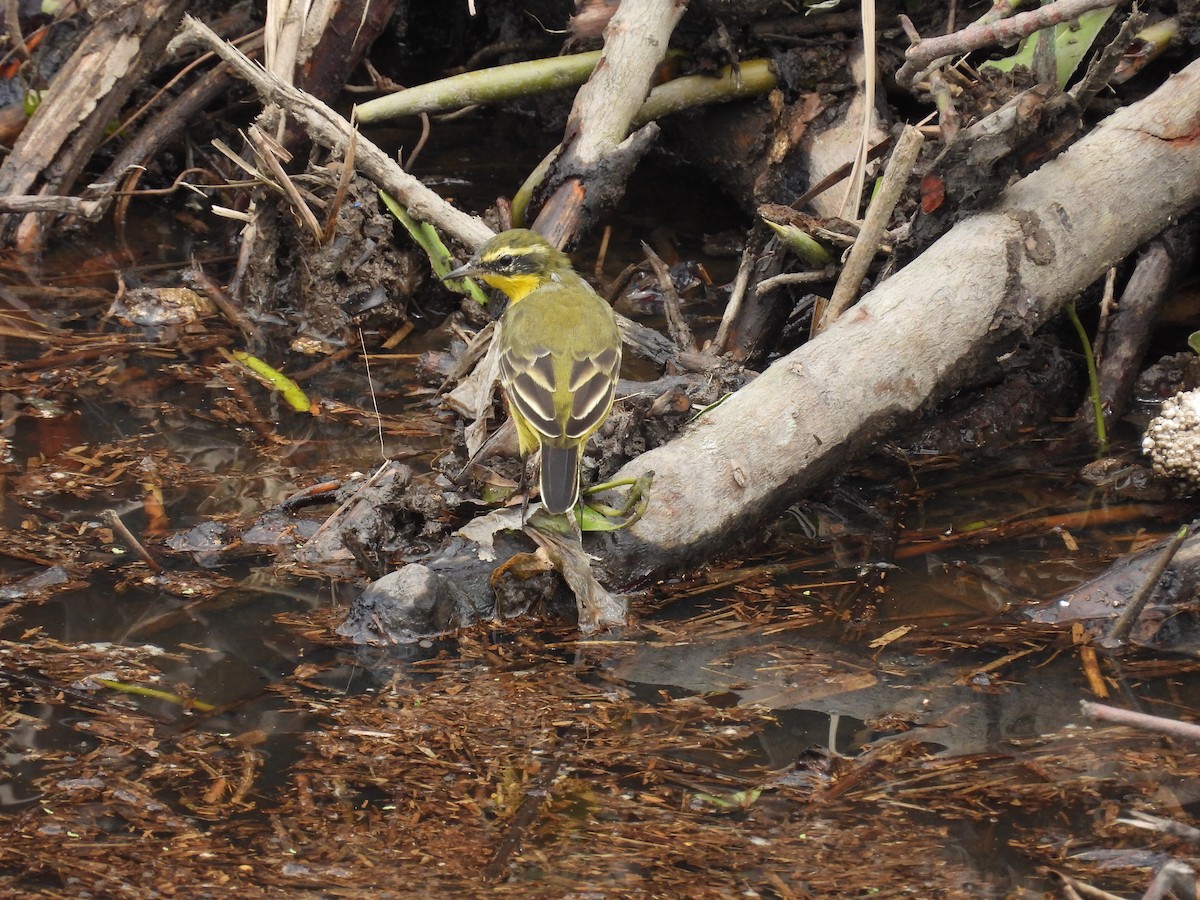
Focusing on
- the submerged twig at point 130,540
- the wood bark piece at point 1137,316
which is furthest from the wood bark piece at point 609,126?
the submerged twig at point 130,540

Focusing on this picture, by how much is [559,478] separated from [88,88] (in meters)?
4.58

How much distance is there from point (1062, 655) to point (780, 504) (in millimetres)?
1165

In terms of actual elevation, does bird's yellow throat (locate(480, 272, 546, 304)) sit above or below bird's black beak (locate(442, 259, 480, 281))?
below

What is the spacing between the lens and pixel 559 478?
14.5 ft

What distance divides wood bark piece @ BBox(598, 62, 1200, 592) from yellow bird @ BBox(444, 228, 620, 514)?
0.27m

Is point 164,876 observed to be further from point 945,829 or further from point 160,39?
point 160,39

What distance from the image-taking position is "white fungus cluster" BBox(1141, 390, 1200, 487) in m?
5.00

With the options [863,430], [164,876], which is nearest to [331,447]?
[863,430]

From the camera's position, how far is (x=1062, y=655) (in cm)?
420

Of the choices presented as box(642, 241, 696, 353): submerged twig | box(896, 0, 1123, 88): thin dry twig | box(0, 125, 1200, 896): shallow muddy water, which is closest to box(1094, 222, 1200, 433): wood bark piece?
box(0, 125, 1200, 896): shallow muddy water

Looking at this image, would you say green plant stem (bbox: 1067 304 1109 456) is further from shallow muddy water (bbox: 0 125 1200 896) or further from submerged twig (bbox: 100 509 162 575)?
submerged twig (bbox: 100 509 162 575)

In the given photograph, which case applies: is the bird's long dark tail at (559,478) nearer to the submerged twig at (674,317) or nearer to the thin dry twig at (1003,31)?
the submerged twig at (674,317)

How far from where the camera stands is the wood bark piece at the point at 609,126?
6312 millimetres

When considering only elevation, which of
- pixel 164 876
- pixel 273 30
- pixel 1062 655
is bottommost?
pixel 1062 655
